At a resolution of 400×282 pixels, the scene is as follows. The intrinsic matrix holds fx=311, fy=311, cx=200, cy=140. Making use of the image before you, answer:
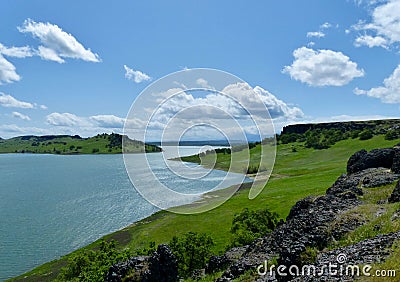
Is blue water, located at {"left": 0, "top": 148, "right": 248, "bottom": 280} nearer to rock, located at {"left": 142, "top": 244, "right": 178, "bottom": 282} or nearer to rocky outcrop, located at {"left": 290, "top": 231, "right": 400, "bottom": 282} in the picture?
rock, located at {"left": 142, "top": 244, "right": 178, "bottom": 282}

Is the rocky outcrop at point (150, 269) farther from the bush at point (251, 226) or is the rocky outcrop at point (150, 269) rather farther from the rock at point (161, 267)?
the bush at point (251, 226)

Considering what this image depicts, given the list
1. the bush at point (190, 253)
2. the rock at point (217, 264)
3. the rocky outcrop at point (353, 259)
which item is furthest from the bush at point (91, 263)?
the rocky outcrop at point (353, 259)

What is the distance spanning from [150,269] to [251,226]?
27.5 metres

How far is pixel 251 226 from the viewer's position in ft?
161

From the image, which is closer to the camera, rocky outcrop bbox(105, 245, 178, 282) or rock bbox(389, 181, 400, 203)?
rocky outcrop bbox(105, 245, 178, 282)

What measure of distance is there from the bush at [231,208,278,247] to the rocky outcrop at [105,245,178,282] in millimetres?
19555

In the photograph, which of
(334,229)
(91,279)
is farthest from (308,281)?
(91,279)

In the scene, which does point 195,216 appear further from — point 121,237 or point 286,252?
point 286,252

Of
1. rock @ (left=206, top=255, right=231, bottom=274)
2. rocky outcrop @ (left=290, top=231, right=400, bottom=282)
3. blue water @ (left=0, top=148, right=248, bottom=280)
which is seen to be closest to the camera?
rocky outcrop @ (left=290, top=231, right=400, bottom=282)

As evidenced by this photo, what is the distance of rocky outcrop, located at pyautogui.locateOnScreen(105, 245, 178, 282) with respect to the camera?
80.2 ft

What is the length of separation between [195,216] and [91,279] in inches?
2050

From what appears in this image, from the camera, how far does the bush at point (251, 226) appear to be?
44219mm

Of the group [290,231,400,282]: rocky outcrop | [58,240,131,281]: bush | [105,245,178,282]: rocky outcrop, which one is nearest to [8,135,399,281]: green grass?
[58,240,131,281]: bush

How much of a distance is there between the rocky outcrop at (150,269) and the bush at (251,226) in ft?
64.2
